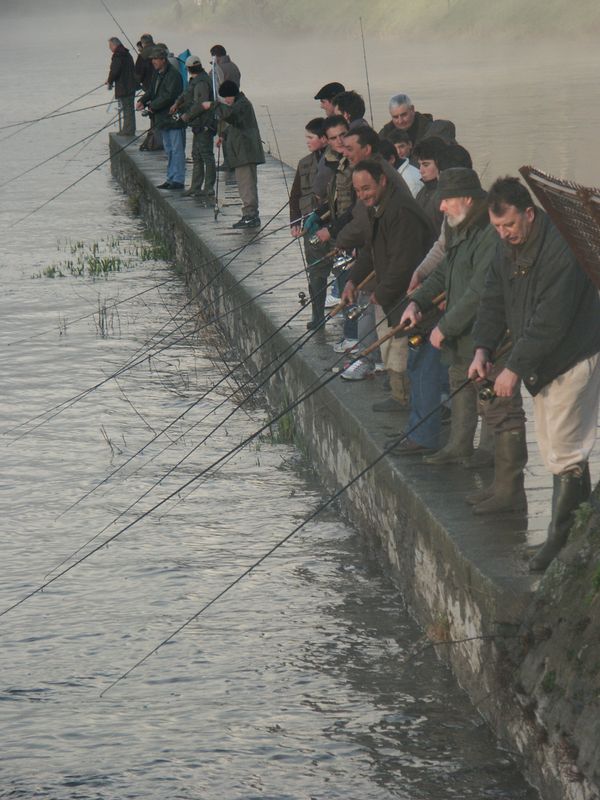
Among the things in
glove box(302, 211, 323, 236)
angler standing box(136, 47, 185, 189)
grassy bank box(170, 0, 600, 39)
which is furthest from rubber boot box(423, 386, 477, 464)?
grassy bank box(170, 0, 600, 39)

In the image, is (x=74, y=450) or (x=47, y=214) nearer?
(x=74, y=450)

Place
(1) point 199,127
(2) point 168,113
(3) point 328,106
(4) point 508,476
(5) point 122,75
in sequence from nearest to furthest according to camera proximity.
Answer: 1. (4) point 508,476
2. (3) point 328,106
3. (1) point 199,127
4. (2) point 168,113
5. (5) point 122,75

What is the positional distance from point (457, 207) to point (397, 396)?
169 cm

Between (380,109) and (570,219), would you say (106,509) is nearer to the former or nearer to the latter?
(570,219)

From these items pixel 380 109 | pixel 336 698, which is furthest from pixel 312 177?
pixel 380 109

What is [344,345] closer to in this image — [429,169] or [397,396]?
[397,396]

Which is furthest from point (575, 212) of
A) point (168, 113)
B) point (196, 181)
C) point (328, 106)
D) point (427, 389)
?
A: point (168, 113)

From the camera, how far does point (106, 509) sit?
976cm

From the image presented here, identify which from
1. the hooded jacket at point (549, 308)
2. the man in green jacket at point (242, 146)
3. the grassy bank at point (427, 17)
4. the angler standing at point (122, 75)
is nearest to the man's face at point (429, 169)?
the hooded jacket at point (549, 308)

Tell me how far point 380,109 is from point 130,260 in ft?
67.0

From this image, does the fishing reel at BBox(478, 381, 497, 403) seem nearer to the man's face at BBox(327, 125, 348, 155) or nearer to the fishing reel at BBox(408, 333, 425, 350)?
the fishing reel at BBox(408, 333, 425, 350)

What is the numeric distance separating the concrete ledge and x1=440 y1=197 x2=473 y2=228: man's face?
1.07m

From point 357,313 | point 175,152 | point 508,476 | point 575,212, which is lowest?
point 508,476

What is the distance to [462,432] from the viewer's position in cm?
739
